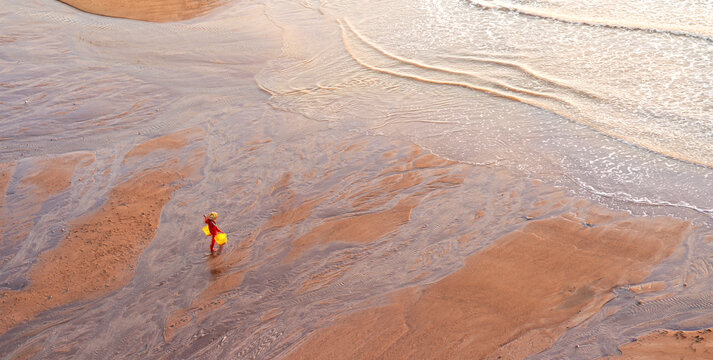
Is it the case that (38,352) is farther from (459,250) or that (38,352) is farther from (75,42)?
(75,42)

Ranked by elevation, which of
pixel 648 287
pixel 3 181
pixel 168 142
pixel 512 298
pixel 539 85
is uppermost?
pixel 539 85

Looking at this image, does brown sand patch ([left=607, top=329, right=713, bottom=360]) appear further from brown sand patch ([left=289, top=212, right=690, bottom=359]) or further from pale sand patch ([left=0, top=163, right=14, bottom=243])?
pale sand patch ([left=0, top=163, right=14, bottom=243])

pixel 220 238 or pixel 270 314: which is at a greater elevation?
pixel 220 238

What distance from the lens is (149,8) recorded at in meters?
15.4

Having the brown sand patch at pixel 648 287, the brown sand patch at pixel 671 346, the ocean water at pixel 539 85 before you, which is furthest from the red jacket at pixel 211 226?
the brown sand patch at pixel 648 287

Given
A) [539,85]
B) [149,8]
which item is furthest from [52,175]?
[149,8]

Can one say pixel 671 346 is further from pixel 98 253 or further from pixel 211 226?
pixel 98 253

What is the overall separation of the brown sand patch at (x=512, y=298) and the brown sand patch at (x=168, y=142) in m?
4.80

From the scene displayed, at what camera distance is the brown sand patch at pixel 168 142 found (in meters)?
8.41

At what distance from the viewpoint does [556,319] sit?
194 inches

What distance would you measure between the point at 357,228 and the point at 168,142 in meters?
4.04

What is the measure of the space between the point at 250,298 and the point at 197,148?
12.1 ft

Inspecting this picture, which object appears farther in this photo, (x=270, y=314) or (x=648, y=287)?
(x=270, y=314)

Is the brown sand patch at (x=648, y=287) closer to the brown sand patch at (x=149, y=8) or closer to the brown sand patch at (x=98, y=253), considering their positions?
the brown sand patch at (x=98, y=253)
